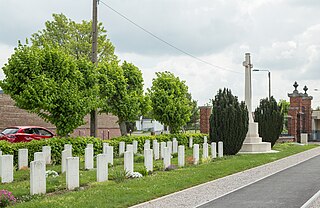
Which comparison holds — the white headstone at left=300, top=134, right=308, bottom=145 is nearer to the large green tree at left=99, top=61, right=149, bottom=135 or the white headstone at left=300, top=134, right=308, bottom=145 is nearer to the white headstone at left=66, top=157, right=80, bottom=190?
the large green tree at left=99, top=61, right=149, bottom=135

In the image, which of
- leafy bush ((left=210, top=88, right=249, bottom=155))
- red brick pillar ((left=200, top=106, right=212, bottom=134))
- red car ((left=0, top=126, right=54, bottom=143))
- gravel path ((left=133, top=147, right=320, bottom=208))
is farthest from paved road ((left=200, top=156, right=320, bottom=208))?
red brick pillar ((left=200, top=106, right=212, bottom=134))

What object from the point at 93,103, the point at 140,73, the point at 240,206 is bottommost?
the point at 240,206

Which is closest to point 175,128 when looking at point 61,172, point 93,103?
point 93,103

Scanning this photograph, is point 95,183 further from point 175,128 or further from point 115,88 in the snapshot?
point 175,128

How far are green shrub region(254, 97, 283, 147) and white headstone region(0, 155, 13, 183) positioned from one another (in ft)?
65.4

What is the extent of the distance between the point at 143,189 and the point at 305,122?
34401mm

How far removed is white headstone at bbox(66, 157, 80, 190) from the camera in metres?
12.4

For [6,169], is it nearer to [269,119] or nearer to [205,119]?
[269,119]

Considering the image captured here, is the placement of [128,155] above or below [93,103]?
below

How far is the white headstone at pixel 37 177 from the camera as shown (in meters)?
11.4

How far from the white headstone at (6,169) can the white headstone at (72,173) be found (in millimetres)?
2727

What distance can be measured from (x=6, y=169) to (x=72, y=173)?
282 centimetres

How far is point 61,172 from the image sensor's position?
16.3 meters

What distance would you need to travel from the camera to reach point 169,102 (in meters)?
30.2
